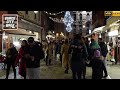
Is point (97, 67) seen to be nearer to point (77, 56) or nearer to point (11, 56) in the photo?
point (77, 56)

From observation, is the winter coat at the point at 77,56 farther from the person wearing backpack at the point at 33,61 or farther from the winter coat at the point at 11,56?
the winter coat at the point at 11,56

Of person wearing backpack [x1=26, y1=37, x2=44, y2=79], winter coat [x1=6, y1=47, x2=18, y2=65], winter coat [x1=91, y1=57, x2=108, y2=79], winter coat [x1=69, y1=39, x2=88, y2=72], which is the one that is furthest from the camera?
winter coat [x1=6, y1=47, x2=18, y2=65]

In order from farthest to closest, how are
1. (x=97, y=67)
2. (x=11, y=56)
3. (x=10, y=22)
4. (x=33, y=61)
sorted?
(x=10, y=22) → (x=11, y=56) → (x=97, y=67) → (x=33, y=61)

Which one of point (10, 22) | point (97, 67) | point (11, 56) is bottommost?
point (97, 67)

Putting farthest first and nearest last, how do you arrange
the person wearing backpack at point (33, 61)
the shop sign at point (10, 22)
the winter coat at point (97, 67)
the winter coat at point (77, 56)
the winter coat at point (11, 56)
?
the shop sign at point (10, 22) < the winter coat at point (11, 56) < the winter coat at point (97, 67) < the winter coat at point (77, 56) < the person wearing backpack at point (33, 61)

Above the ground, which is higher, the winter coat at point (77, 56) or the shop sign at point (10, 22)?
the shop sign at point (10, 22)

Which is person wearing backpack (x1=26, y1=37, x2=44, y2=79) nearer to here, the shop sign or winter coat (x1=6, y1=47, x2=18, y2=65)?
winter coat (x1=6, y1=47, x2=18, y2=65)

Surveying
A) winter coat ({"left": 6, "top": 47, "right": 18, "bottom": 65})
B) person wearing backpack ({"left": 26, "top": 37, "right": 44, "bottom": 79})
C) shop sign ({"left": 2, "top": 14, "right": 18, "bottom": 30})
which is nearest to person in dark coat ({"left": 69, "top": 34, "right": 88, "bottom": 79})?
person wearing backpack ({"left": 26, "top": 37, "right": 44, "bottom": 79})

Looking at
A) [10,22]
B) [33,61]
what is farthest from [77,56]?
[10,22]

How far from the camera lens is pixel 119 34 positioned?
24328 millimetres

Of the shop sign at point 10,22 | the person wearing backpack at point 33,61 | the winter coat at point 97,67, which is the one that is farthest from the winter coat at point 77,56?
the shop sign at point 10,22

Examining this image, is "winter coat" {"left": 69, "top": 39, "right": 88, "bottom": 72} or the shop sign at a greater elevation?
the shop sign
